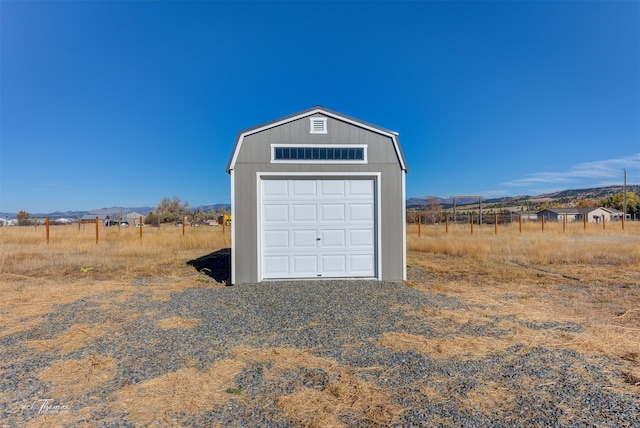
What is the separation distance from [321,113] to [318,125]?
0.93 feet

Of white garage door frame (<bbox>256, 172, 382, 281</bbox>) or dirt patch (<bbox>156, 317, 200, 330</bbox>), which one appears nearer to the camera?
dirt patch (<bbox>156, 317, 200, 330</bbox>)

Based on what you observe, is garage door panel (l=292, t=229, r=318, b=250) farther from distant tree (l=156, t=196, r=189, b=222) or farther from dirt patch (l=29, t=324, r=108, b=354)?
distant tree (l=156, t=196, r=189, b=222)

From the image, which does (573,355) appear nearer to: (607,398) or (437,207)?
(607,398)

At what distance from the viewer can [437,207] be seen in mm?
37594

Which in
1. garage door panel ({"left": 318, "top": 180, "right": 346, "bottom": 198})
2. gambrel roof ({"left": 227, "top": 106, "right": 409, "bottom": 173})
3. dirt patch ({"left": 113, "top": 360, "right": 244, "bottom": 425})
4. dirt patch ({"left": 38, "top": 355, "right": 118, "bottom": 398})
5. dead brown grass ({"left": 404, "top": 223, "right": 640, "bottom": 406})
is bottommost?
dead brown grass ({"left": 404, "top": 223, "right": 640, "bottom": 406})

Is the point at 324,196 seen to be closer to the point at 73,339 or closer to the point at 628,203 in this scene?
the point at 73,339

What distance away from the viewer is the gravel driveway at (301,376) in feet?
8.77

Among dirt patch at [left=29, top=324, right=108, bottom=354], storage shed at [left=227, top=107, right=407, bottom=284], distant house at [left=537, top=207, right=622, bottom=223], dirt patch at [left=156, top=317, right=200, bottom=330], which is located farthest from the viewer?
distant house at [left=537, top=207, right=622, bottom=223]

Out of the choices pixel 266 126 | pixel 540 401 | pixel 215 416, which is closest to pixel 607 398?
pixel 540 401

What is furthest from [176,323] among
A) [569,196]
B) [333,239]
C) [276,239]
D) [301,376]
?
[569,196]

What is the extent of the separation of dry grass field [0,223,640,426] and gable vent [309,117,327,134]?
13.5ft

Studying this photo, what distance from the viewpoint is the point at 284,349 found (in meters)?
4.04

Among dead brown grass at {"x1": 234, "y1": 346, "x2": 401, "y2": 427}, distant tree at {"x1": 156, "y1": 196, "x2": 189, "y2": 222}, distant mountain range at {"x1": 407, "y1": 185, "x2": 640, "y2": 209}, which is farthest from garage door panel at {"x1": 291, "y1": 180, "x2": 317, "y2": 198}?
distant mountain range at {"x1": 407, "y1": 185, "x2": 640, "y2": 209}

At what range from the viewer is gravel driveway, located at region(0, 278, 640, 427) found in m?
2.67
